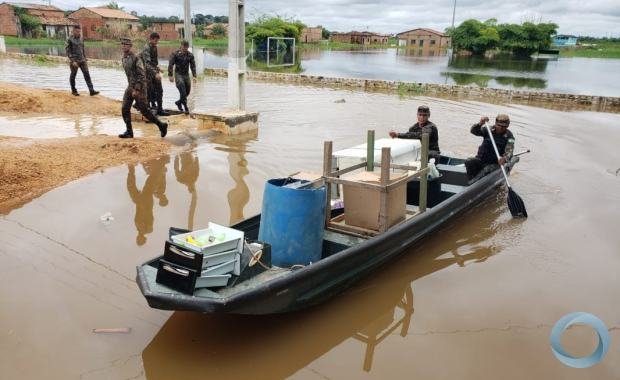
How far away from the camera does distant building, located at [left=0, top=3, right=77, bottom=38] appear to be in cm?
5225

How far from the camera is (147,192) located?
22.9 feet

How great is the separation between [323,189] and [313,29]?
10669cm

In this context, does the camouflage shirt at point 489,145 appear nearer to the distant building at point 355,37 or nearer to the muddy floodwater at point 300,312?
the muddy floodwater at point 300,312

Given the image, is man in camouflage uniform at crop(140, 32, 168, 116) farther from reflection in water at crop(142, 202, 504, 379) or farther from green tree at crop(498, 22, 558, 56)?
green tree at crop(498, 22, 558, 56)

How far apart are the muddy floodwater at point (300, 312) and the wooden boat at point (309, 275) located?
1.09 ft

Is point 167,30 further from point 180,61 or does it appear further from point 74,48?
point 180,61

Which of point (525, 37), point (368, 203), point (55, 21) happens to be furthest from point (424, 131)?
point (525, 37)

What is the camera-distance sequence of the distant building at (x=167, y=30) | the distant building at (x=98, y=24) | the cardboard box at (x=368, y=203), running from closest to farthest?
the cardboard box at (x=368, y=203) < the distant building at (x=98, y=24) < the distant building at (x=167, y=30)

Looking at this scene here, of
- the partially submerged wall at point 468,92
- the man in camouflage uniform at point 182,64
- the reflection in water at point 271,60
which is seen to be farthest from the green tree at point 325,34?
the man in camouflage uniform at point 182,64

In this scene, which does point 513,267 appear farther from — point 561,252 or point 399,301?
point 399,301

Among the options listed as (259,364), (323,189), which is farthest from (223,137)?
(259,364)

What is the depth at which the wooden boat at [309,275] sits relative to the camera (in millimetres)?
3277

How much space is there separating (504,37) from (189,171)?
7354 centimetres

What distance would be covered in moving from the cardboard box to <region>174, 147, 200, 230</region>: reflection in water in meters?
2.39
